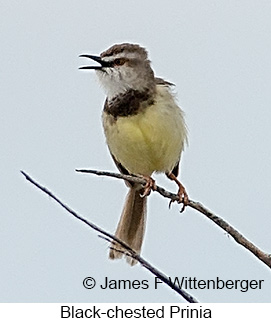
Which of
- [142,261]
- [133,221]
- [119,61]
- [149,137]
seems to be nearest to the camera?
[142,261]

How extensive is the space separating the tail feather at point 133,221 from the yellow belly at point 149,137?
1.46 ft

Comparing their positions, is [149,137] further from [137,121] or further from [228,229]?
[228,229]

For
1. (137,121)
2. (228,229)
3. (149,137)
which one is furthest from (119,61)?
(228,229)

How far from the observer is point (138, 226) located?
700cm

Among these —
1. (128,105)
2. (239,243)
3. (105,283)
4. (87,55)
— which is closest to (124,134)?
(128,105)

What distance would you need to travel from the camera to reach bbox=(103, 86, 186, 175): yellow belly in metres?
6.39

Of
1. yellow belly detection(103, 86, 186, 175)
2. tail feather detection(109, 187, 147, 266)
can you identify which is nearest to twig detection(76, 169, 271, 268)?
yellow belly detection(103, 86, 186, 175)

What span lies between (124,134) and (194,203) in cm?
188

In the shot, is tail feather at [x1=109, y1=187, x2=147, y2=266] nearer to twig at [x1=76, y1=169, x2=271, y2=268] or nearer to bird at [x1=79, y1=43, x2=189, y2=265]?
bird at [x1=79, y1=43, x2=189, y2=265]

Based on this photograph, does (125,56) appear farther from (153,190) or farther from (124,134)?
(153,190)

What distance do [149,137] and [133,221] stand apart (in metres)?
1.01

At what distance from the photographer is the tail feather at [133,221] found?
685 centimetres

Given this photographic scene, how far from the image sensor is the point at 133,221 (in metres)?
7.04

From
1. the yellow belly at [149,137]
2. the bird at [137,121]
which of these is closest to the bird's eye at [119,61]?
the bird at [137,121]
